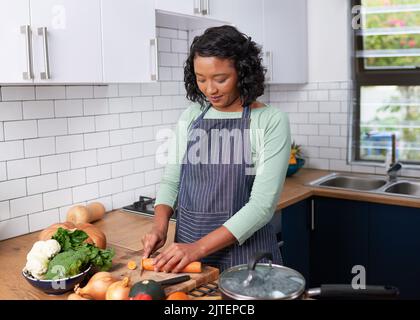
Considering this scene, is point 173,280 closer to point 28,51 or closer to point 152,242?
point 152,242

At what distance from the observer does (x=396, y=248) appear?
2730mm

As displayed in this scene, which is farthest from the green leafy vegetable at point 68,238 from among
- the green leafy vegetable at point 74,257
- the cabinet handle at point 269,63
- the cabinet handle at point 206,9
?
the cabinet handle at point 269,63

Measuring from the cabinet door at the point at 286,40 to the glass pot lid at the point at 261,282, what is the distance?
210 centimetres

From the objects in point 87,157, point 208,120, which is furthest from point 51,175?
point 208,120

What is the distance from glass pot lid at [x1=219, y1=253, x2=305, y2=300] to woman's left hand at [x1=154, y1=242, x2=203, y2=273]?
287 mm

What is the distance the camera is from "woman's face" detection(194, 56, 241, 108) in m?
1.64

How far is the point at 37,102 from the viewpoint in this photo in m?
2.15

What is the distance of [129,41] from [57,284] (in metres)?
1.13

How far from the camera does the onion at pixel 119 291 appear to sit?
49.7 inches

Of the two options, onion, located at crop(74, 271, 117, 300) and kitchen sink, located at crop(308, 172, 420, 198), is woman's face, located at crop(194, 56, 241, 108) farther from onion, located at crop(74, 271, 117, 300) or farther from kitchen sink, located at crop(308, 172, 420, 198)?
kitchen sink, located at crop(308, 172, 420, 198)

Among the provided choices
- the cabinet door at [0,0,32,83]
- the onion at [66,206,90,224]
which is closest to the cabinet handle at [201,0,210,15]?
the cabinet door at [0,0,32,83]

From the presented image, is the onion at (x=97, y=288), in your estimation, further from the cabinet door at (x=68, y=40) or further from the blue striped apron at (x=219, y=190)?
the cabinet door at (x=68, y=40)

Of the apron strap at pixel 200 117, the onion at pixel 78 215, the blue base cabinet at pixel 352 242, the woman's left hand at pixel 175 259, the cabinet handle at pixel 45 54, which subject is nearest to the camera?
the woman's left hand at pixel 175 259
